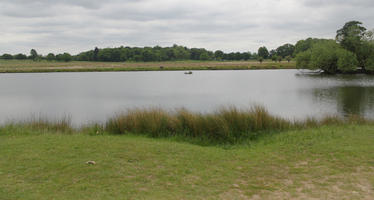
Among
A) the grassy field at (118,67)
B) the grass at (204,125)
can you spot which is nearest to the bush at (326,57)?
the grassy field at (118,67)

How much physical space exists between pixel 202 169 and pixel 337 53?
55461 millimetres

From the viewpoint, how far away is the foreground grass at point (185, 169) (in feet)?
15.2

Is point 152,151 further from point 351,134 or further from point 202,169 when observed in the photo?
point 351,134

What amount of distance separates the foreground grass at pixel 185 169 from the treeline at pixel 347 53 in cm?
4970

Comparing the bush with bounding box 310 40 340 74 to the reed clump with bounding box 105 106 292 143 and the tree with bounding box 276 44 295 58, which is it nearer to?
the reed clump with bounding box 105 106 292 143

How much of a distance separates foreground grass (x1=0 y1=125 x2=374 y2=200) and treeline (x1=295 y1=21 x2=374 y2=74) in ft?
163

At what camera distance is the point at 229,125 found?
986cm

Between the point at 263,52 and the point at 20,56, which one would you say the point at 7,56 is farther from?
the point at 263,52

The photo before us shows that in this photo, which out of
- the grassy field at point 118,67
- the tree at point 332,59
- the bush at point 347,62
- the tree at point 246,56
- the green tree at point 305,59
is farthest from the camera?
the tree at point 246,56

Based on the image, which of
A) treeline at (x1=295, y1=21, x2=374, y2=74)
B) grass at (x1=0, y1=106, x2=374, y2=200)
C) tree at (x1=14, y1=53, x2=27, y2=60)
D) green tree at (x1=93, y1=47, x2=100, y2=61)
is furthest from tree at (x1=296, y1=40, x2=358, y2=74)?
tree at (x1=14, y1=53, x2=27, y2=60)

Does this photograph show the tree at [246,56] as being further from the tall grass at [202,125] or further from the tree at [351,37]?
the tall grass at [202,125]

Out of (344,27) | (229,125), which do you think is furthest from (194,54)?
(229,125)

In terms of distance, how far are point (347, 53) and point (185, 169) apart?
181ft

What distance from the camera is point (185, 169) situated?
575cm
